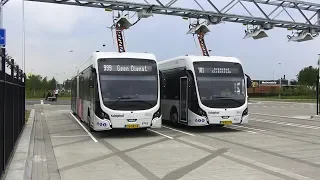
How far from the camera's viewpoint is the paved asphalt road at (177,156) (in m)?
8.74

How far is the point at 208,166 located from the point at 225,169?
504mm

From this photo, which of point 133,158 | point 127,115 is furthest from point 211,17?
point 133,158

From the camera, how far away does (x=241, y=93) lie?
17312mm

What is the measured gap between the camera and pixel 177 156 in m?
11.1

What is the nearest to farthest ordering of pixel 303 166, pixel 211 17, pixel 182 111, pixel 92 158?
pixel 303 166
pixel 92 158
pixel 182 111
pixel 211 17

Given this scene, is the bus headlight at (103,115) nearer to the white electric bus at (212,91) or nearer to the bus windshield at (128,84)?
the bus windshield at (128,84)

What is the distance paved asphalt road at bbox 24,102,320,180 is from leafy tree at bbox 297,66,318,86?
3684 inches

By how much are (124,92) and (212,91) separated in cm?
386

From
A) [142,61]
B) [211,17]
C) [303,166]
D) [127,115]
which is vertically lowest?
[303,166]

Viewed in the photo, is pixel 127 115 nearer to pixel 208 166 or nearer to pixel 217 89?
pixel 217 89

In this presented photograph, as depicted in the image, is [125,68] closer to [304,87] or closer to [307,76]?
[304,87]

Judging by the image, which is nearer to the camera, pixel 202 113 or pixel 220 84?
pixel 202 113

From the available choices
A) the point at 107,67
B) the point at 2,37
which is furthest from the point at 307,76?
the point at 2,37

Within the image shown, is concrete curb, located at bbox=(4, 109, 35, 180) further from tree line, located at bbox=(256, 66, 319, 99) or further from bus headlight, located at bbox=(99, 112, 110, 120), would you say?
tree line, located at bbox=(256, 66, 319, 99)
